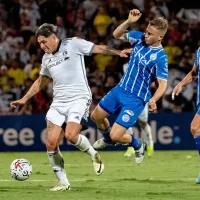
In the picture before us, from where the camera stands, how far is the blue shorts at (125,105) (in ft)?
39.6

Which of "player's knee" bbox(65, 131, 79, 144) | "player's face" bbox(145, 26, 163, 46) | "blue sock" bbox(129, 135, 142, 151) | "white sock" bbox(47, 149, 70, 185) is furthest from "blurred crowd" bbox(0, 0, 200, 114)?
"white sock" bbox(47, 149, 70, 185)

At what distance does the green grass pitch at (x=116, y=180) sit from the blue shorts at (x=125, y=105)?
0.90m

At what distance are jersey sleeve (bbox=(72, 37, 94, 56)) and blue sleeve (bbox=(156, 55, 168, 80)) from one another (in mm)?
1442

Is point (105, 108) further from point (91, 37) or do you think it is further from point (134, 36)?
point (91, 37)

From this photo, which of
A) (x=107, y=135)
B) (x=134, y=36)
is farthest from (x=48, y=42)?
(x=107, y=135)

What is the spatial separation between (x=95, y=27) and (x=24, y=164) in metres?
11.9

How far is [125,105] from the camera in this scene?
12.1 metres

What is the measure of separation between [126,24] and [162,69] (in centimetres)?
95

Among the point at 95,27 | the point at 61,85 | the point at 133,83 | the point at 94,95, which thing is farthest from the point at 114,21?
the point at 61,85

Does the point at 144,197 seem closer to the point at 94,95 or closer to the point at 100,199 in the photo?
the point at 100,199

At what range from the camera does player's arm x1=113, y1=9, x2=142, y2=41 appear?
10773 mm

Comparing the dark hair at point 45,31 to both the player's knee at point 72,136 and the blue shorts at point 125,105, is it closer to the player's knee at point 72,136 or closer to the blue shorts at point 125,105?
the player's knee at point 72,136

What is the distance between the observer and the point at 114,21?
2173 centimetres

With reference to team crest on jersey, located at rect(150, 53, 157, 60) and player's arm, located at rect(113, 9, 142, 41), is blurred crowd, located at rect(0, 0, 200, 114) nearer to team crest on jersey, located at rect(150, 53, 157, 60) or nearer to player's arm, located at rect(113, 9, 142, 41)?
team crest on jersey, located at rect(150, 53, 157, 60)
